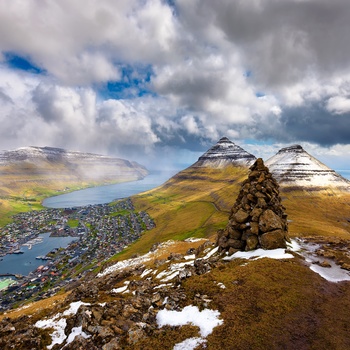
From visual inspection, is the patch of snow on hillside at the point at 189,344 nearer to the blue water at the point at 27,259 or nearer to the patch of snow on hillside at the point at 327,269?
the patch of snow on hillside at the point at 327,269

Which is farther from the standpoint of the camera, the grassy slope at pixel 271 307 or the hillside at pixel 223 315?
the hillside at pixel 223 315

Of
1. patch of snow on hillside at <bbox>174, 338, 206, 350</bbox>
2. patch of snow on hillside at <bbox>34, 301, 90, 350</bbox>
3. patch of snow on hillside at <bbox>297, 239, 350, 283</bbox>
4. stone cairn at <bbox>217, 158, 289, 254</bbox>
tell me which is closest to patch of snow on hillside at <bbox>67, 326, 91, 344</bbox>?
patch of snow on hillside at <bbox>34, 301, 90, 350</bbox>

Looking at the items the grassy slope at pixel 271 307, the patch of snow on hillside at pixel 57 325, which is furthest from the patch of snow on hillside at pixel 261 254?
the patch of snow on hillside at pixel 57 325

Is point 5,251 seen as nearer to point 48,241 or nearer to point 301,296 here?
point 48,241

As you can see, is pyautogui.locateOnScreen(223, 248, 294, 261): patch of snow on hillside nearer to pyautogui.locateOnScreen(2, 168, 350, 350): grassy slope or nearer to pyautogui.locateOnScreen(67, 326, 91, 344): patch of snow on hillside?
pyautogui.locateOnScreen(2, 168, 350, 350): grassy slope

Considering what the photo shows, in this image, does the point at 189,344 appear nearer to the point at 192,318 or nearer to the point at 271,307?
the point at 192,318

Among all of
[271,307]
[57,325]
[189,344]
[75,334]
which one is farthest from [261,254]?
[57,325]

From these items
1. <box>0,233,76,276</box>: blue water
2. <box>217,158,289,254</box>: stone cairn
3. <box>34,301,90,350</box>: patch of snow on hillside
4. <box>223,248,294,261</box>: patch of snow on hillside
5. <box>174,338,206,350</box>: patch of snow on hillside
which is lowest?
<box>0,233,76,276</box>: blue water
